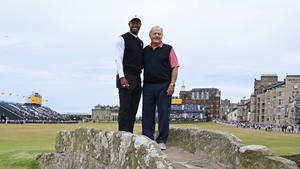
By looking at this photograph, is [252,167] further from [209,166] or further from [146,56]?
[146,56]

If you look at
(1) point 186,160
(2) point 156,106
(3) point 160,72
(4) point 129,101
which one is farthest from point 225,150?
(4) point 129,101

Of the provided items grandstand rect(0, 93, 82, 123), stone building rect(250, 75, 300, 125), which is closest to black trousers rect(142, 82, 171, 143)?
stone building rect(250, 75, 300, 125)

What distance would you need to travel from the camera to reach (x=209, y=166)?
8.77 m

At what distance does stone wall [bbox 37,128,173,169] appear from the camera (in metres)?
6.61

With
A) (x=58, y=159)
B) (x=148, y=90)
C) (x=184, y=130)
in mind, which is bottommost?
(x=58, y=159)

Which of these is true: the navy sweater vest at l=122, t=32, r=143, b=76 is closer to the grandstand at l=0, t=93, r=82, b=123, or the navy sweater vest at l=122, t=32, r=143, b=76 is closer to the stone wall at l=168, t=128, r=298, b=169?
the stone wall at l=168, t=128, r=298, b=169

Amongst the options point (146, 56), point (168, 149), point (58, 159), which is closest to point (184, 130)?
point (168, 149)

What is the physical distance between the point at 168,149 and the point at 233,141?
151cm

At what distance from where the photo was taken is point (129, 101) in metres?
9.07

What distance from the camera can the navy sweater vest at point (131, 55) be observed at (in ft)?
29.2

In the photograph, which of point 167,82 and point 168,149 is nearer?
point 167,82

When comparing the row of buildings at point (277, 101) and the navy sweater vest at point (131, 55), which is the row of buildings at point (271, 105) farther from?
the navy sweater vest at point (131, 55)

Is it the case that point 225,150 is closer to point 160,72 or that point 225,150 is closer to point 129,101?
point 160,72

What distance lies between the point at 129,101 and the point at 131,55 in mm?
861
